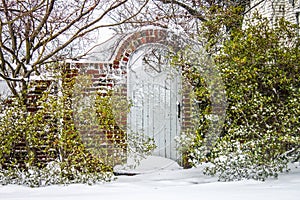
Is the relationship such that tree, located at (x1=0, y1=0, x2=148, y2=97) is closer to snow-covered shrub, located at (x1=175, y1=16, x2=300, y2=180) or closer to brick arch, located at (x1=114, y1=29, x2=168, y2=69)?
brick arch, located at (x1=114, y1=29, x2=168, y2=69)

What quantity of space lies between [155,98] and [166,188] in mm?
1337

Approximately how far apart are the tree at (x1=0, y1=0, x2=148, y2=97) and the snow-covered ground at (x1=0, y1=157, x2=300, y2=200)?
1474 mm

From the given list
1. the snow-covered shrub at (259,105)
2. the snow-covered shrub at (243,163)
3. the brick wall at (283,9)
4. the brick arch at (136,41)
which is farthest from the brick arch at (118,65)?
→ the brick wall at (283,9)

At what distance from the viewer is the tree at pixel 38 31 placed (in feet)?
17.2

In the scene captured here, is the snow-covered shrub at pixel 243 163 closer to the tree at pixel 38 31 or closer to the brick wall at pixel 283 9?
the tree at pixel 38 31

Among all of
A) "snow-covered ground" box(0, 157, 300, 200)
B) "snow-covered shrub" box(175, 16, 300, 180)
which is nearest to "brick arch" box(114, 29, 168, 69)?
"snow-covered shrub" box(175, 16, 300, 180)

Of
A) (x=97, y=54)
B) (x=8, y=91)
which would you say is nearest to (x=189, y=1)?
(x=97, y=54)

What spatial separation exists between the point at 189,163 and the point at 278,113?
1.37 meters

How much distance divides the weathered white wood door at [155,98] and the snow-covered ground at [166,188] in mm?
286

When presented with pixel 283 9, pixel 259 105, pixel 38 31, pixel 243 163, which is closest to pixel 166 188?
pixel 243 163

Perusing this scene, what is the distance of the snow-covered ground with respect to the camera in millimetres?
3865

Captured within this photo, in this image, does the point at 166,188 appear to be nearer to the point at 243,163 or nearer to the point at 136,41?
the point at 243,163

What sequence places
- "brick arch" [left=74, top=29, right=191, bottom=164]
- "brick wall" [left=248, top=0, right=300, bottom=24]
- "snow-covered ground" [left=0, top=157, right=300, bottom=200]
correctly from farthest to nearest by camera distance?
1. "brick wall" [left=248, top=0, right=300, bottom=24]
2. "brick arch" [left=74, top=29, right=191, bottom=164]
3. "snow-covered ground" [left=0, top=157, right=300, bottom=200]

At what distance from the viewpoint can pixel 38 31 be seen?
5.48 m
